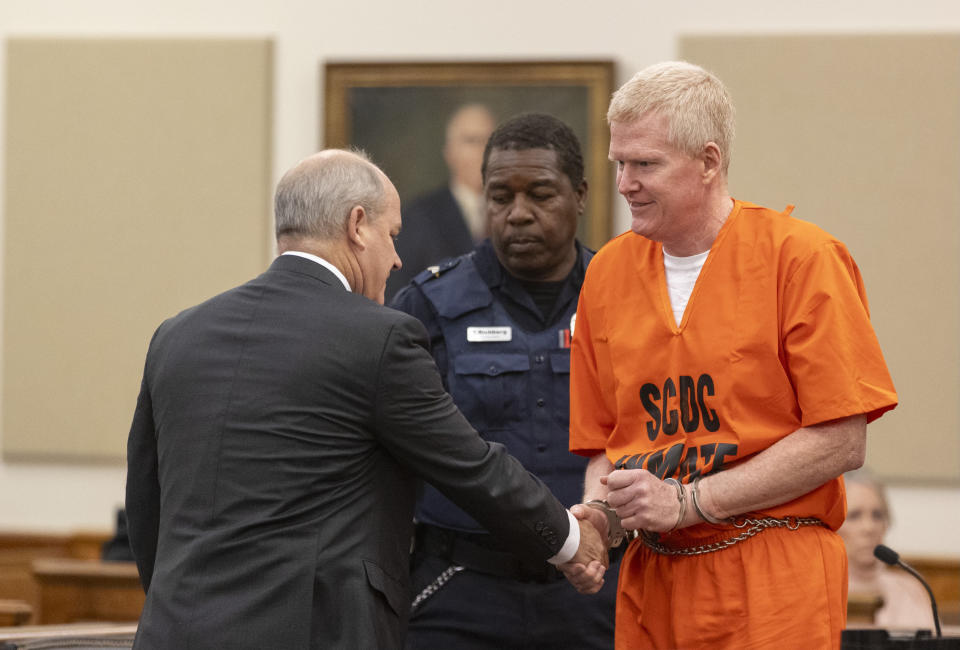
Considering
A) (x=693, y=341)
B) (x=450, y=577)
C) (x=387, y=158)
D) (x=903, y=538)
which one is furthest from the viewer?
(x=387, y=158)

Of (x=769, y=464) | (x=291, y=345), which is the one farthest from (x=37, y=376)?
(x=769, y=464)

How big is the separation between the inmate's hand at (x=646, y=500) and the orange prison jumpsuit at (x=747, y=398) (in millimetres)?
72

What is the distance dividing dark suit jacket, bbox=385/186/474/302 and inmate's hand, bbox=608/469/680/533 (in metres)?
3.69

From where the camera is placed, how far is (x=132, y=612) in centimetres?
473

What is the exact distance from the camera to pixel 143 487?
236 centimetres

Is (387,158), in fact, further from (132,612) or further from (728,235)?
(728,235)

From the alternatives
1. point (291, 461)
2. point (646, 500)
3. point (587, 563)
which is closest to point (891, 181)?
point (587, 563)

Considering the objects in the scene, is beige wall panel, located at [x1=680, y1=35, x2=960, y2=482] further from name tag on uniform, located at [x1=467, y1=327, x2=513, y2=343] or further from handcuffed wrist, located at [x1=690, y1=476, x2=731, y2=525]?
handcuffed wrist, located at [x1=690, y1=476, x2=731, y2=525]

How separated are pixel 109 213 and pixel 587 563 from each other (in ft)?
14.4

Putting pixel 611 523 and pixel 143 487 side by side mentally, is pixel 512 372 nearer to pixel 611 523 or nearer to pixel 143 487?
pixel 611 523

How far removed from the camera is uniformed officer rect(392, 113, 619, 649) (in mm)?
2750

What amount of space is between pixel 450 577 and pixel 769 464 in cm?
100

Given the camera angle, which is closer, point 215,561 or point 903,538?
point 215,561

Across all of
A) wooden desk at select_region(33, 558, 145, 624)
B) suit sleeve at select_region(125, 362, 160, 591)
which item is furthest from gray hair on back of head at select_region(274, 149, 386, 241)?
wooden desk at select_region(33, 558, 145, 624)
